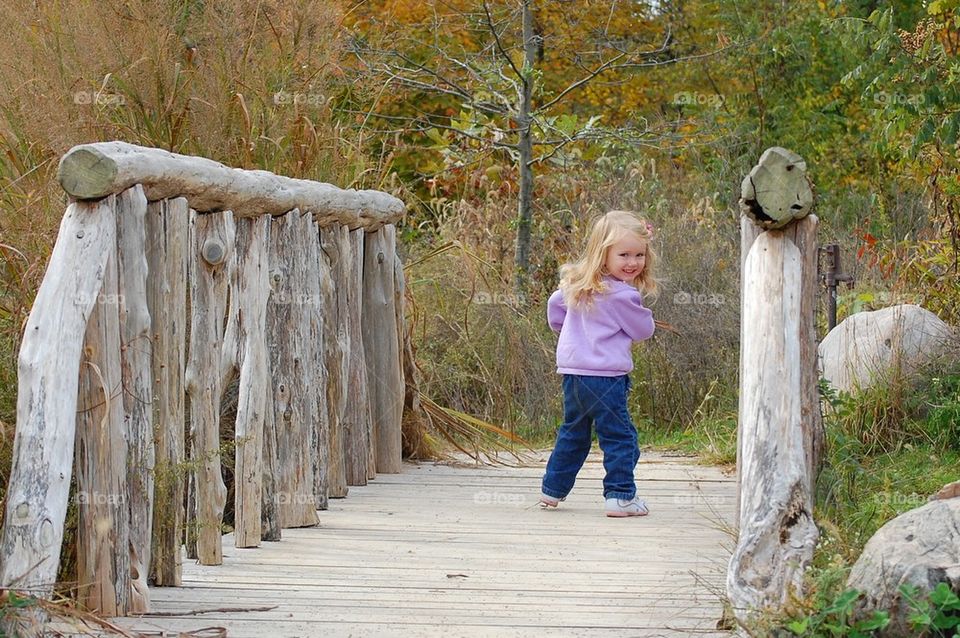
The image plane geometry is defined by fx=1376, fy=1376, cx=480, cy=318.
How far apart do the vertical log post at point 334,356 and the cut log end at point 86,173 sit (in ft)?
8.37

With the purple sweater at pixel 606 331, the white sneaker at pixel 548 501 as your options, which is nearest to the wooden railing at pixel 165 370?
the white sneaker at pixel 548 501

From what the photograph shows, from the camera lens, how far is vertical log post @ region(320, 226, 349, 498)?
659 centimetres

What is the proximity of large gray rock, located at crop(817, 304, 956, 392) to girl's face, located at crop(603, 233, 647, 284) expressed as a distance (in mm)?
1488

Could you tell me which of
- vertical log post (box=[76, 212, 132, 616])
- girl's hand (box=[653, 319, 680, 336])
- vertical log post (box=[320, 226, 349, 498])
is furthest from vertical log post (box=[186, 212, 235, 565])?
girl's hand (box=[653, 319, 680, 336])

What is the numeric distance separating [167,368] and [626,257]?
2595 millimetres

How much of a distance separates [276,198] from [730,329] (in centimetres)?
461

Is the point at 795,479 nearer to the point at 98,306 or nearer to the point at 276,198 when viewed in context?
the point at 98,306

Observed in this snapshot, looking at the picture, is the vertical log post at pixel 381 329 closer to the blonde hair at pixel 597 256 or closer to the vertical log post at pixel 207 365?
the blonde hair at pixel 597 256

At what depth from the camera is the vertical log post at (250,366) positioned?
5199 mm

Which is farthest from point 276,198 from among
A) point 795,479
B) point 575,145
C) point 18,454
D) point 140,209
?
point 575,145

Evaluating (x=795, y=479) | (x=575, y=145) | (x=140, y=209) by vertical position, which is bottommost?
(x=795, y=479)

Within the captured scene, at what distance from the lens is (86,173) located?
3938 millimetres

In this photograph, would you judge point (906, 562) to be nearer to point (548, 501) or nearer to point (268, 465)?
point (268, 465)

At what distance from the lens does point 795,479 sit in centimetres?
402
